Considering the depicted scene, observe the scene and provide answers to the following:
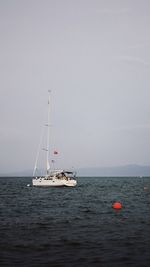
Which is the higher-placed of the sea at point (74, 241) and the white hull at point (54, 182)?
the white hull at point (54, 182)

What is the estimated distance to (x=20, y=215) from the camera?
113 ft

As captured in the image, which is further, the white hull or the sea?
the white hull

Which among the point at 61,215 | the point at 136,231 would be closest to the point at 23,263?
the point at 136,231

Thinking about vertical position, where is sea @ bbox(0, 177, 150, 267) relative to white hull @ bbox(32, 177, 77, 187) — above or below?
below

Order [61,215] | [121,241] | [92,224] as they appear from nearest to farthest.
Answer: [121,241], [92,224], [61,215]

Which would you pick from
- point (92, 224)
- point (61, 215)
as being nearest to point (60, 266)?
point (92, 224)

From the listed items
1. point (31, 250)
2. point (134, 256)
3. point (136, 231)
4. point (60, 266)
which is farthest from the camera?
point (136, 231)

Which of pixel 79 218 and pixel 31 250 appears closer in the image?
pixel 31 250

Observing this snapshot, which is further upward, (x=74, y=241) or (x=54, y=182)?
(x=54, y=182)

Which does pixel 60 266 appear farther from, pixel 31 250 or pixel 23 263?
pixel 31 250

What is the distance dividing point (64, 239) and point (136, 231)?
5.68 metres

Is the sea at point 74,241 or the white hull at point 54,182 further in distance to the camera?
the white hull at point 54,182

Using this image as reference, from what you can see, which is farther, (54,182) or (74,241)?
(54,182)

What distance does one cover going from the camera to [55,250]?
19469 mm
